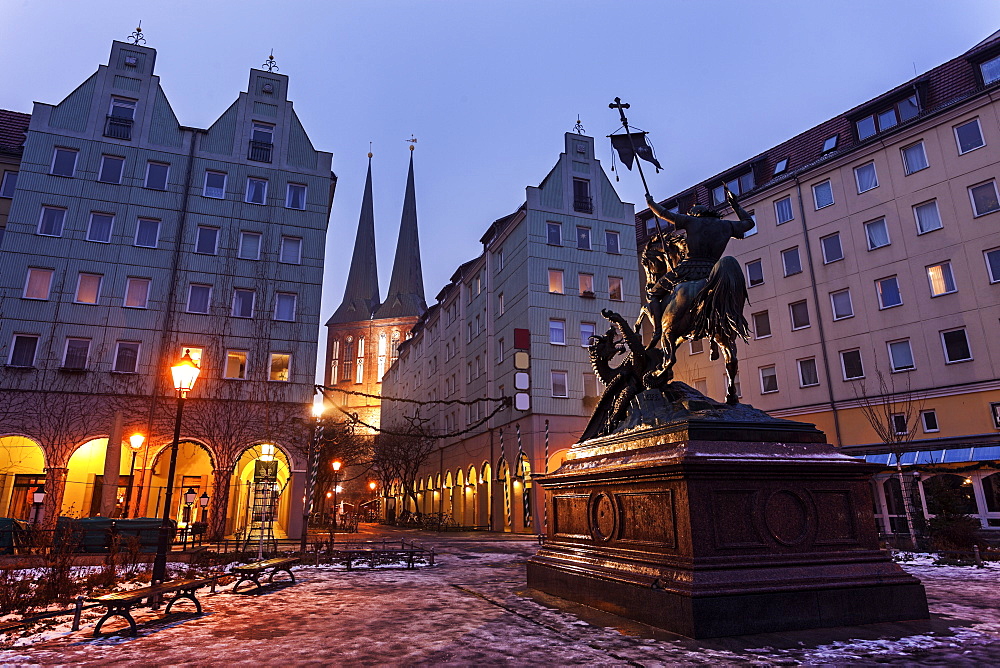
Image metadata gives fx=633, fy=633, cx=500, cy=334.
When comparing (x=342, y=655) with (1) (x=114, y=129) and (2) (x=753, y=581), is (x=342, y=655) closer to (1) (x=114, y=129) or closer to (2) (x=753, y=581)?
(2) (x=753, y=581)

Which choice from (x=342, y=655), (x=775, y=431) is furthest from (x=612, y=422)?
(x=342, y=655)

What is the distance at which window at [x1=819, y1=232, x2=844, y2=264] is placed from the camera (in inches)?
1240

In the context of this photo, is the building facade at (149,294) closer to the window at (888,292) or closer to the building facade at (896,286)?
the building facade at (896,286)

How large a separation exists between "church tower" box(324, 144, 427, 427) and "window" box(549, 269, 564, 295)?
206 ft

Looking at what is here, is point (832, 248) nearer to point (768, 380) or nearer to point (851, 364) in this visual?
point (851, 364)

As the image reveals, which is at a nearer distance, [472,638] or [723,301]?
[472,638]

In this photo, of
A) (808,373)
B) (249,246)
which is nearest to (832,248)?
(808,373)

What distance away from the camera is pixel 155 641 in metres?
6.82

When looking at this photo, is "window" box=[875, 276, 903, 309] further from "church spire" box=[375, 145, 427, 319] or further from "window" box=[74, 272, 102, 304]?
"church spire" box=[375, 145, 427, 319]

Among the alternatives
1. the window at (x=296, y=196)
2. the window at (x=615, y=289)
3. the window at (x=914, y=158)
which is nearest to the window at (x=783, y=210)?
the window at (x=914, y=158)

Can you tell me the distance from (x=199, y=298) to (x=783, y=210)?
30.5 m

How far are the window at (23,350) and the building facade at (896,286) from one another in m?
29.1

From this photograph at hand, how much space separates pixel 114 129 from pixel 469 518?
31.8 meters

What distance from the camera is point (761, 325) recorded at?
3488 cm
